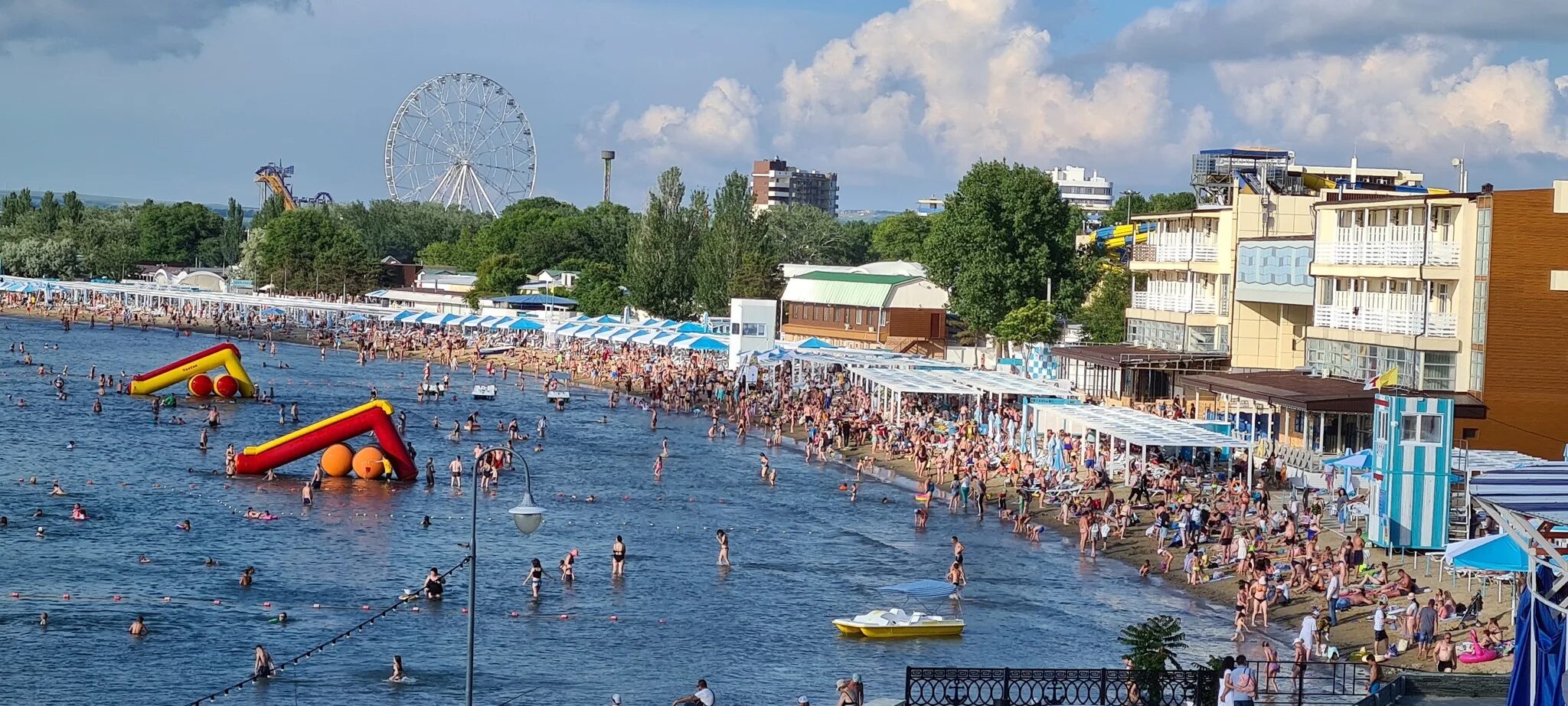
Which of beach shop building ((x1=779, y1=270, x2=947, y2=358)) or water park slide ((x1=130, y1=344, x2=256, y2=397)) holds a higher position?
beach shop building ((x1=779, y1=270, x2=947, y2=358))

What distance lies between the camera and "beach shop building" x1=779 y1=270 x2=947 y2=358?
3681 inches

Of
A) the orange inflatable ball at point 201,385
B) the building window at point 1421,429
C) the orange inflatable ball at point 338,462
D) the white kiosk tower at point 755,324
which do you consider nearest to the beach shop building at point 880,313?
the white kiosk tower at point 755,324

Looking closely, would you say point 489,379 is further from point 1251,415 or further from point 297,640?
point 297,640

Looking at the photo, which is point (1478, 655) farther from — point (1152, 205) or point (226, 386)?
point (1152, 205)

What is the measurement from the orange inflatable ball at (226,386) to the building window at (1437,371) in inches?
2256

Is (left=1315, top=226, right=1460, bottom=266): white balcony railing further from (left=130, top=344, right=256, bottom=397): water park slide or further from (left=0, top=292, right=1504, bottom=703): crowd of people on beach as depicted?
(left=130, top=344, right=256, bottom=397): water park slide

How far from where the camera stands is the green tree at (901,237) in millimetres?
150875

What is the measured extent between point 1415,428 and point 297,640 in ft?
84.2

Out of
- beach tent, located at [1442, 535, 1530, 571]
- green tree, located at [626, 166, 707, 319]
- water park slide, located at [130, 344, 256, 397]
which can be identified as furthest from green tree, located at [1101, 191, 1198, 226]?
beach tent, located at [1442, 535, 1530, 571]

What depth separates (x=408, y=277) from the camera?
543 ft

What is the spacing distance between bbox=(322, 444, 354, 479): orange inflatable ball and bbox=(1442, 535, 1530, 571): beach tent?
39683 millimetres

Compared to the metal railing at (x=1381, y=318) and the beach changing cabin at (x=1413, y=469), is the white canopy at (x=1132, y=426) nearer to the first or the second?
the metal railing at (x=1381, y=318)

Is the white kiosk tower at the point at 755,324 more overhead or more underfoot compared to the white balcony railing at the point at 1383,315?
more underfoot

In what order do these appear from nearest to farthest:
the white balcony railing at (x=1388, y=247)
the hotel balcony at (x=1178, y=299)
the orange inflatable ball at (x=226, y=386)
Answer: the white balcony railing at (x=1388, y=247) → the hotel balcony at (x=1178, y=299) → the orange inflatable ball at (x=226, y=386)
